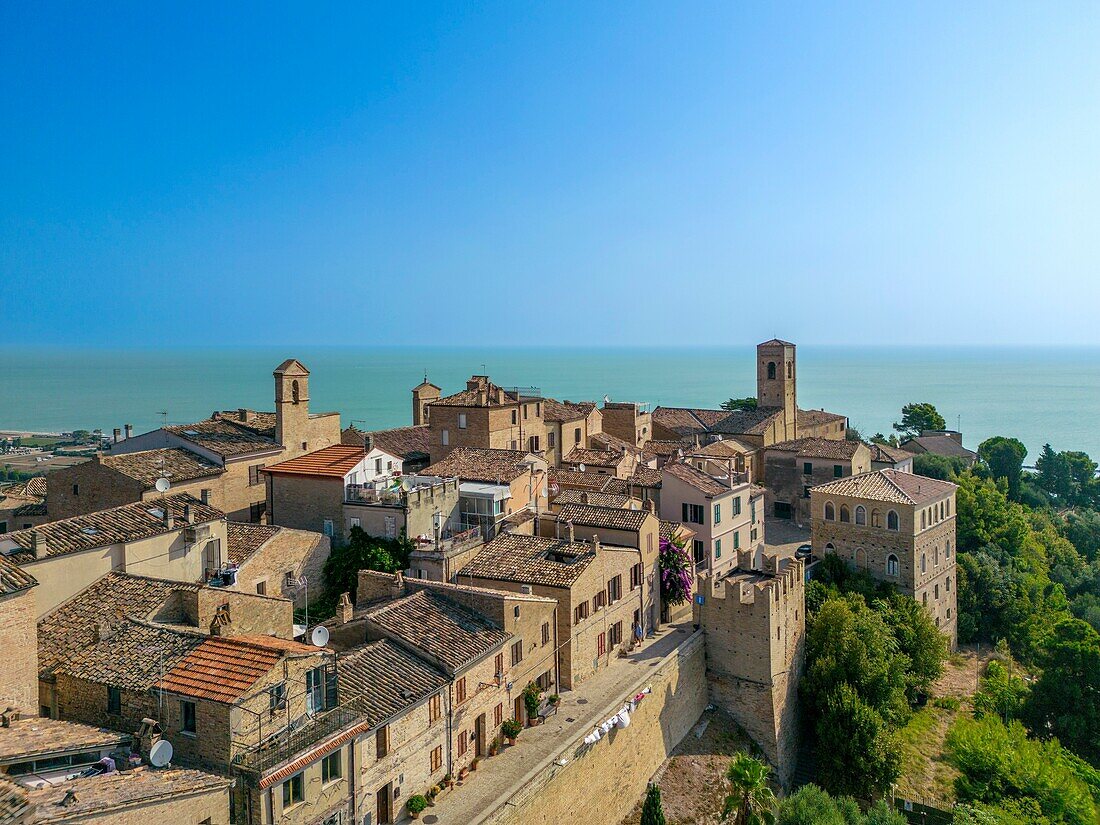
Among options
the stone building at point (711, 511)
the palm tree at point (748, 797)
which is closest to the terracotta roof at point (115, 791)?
the palm tree at point (748, 797)

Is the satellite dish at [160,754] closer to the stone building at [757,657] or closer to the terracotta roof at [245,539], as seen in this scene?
the terracotta roof at [245,539]

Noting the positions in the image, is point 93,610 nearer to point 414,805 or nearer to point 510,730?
point 414,805

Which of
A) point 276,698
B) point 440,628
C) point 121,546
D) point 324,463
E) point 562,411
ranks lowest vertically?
point 440,628

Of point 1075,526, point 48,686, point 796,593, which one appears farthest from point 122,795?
point 1075,526

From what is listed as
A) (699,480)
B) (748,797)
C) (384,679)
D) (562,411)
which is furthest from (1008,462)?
(384,679)

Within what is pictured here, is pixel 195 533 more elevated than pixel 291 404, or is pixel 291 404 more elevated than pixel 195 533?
pixel 291 404

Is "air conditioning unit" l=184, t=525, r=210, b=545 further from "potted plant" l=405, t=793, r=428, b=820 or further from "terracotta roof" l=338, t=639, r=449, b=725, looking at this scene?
"potted plant" l=405, t=793, r=428, b=820
